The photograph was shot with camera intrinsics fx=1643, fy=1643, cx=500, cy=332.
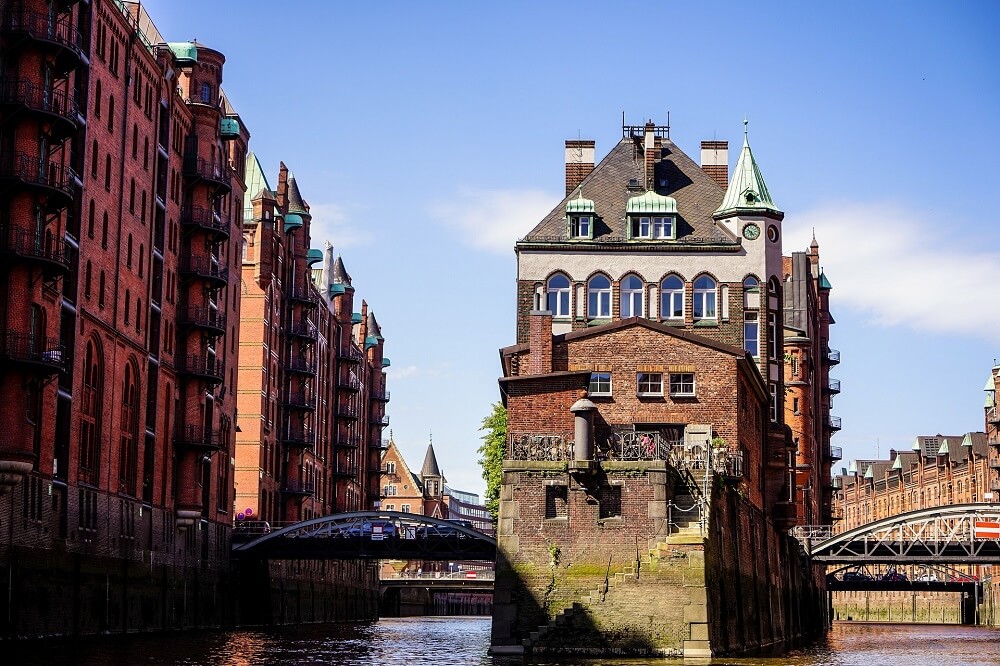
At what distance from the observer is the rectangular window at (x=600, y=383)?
61959 millimetres

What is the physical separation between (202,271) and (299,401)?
3177cm

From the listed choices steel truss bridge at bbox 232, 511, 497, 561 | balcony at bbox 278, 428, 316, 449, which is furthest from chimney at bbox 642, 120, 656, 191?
balcony at bbox 278, 428, 316, 449

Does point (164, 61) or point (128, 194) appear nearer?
point (128, 194)

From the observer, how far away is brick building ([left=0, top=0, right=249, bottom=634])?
60.3 meters

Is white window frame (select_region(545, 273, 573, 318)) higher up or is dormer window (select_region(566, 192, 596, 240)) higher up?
dormer window (select_region(566, 192, 596, 240))

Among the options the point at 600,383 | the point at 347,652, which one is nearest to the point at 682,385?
the point at 600,383

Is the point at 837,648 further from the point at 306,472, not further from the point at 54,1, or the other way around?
the point at 306,472

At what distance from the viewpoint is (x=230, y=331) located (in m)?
95.1

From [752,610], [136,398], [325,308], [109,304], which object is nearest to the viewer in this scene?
[752,610]

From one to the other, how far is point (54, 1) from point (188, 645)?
82.0 ft

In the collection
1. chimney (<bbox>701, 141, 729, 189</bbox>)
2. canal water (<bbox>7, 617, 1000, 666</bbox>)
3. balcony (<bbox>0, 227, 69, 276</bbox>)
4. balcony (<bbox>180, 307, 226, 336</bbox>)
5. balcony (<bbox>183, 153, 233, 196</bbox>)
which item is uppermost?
chimney (<bbox>701, 141, 729, 189</bbox>)

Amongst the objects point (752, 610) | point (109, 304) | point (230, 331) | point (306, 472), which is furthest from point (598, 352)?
point (306, 472)

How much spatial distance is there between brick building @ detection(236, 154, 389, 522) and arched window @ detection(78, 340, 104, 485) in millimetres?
32734

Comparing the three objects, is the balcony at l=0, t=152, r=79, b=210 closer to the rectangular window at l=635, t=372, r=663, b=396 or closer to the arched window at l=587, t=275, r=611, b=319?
the rectangular window at l=635, t=372, r=663, b=396
